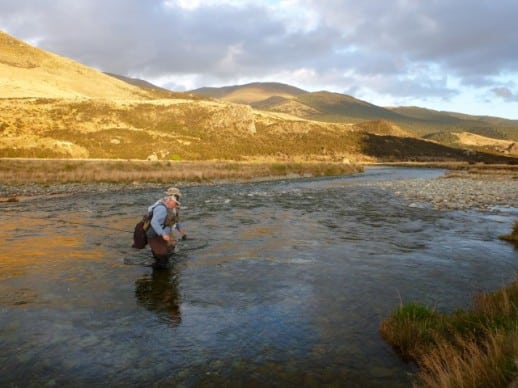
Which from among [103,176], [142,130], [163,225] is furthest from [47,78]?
[163,225]

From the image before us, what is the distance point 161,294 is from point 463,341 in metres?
6.14

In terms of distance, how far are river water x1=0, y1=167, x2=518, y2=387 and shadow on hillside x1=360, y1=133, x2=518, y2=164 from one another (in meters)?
103

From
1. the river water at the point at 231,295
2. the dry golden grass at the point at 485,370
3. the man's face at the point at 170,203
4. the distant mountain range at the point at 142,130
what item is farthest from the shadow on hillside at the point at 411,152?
the dry golden grass at the point at 485,370

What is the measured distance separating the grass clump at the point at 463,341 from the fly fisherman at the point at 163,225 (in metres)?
5.70

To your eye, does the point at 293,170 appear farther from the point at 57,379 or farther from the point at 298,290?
the point at 57,379

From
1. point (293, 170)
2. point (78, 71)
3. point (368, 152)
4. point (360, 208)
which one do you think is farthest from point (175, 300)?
point (78, 71)

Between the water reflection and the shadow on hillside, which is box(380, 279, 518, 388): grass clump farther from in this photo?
the shadow on hillside

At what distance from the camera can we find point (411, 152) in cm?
12925

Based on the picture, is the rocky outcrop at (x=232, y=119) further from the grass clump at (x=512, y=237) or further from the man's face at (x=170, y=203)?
the man's face at (x=170, y=203)

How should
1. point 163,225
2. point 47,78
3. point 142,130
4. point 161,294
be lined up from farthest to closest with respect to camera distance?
point 47,78 → point 142,130 → point 163,225 → point 161,294

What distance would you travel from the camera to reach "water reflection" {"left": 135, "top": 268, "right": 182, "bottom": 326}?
27.5ft

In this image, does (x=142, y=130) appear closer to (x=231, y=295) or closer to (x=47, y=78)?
(x=47, y=78)

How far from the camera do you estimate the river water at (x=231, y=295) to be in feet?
20.6

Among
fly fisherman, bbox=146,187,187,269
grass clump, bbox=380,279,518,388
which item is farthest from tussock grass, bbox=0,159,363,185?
grass clump, bbox=380,279,518,388
